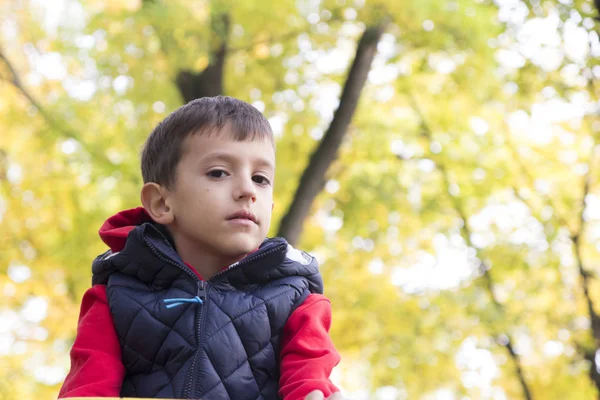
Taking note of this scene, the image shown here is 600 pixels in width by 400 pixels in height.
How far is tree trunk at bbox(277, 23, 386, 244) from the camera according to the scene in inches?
211

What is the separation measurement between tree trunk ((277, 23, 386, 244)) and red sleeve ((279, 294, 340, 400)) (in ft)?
12.2

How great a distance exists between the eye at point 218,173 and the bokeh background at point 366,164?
355 cm

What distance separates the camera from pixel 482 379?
8875 millimetres

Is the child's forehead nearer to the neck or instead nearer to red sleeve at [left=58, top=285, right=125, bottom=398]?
the neck

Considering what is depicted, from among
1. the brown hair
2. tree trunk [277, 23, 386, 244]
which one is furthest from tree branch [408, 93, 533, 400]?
the brown hair

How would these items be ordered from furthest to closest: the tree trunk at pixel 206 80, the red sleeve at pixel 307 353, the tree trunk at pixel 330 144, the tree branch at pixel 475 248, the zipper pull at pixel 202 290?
the tree branch at pixel 475 248
the tree trunk at pixel 206 80
the tree trunk at pixel 330 144
the zipper pull at pixel 202 290
the red sleeve at pixel 307 353

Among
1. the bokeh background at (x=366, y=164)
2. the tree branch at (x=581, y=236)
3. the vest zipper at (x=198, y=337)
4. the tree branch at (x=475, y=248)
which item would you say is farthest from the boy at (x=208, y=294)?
the tree branch at (x=581, y=236)

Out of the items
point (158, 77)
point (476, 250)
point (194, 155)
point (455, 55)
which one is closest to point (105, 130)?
point (158, 77)

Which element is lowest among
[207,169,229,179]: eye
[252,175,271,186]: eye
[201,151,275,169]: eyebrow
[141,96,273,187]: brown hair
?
[252,175,271,186]: eye

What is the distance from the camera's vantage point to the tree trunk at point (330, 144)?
5.37 meters

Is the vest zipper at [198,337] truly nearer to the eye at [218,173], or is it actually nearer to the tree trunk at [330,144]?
the eye at [218,173]

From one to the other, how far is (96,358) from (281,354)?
1.24 ft

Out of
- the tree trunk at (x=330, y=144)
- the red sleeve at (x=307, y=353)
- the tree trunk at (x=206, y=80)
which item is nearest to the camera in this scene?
the red sleeve at (x=307, y=353)

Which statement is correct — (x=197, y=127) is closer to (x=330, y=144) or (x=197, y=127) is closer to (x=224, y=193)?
(x=224, y=193)
